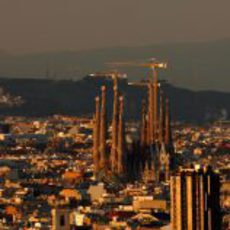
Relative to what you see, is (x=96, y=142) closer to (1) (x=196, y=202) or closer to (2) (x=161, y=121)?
(2) (x=161, y=121)

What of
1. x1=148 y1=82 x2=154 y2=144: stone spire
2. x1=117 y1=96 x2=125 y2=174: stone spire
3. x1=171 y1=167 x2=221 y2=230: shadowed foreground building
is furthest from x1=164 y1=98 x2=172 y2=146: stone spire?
x1=171 y1=167 x2=221 y2=230: shadowed foreground building

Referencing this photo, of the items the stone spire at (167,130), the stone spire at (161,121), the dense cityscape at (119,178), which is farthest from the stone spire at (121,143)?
the stone spire at (167,130)

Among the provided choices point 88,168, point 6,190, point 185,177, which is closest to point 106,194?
point 6,190

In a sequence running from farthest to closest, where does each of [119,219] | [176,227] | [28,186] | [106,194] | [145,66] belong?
[145,66], [28,186], [106,194], [119,219], [176,227]

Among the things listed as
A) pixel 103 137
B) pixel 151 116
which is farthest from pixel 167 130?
pixel 151 116

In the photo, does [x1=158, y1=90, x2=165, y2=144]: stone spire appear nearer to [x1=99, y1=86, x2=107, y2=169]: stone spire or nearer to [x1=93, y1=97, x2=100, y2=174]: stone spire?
[x1=99, y1=86, x2=107, y2=169]: stone spire

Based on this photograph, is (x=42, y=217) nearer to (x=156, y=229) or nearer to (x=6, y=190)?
(x=156, y=229)

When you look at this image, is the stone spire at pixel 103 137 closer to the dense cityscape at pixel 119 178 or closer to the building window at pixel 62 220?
the dense cityscape at pixel 119 178
